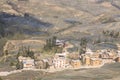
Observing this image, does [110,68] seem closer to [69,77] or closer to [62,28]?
[69,77]

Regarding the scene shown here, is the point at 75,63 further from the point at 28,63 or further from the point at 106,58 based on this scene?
the point at 28,63

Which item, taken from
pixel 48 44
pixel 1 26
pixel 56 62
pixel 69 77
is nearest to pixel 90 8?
pixel 1 26

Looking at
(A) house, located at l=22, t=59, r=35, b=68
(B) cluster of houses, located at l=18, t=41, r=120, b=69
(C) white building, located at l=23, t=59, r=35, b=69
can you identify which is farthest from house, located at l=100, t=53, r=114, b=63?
(C) white building, located at l=23, t=59, r=35, b=69

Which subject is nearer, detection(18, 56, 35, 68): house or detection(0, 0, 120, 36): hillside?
detection(18, 56, 35, 68): house

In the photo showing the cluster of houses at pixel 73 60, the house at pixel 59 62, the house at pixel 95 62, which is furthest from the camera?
the house at pixel 95 62

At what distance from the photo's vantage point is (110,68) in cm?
7544

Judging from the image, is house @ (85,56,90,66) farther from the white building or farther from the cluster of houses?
the white building

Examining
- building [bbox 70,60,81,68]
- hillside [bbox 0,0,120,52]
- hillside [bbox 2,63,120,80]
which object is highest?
hillside [bbox 0,0,120,52]

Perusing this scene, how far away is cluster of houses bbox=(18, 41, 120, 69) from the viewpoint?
80000 millimetres

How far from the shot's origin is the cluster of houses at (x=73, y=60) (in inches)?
3150

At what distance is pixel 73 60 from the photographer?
81625mm

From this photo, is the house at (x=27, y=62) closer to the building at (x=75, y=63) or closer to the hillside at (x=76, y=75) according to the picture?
the hillside at (x=76, y=75)

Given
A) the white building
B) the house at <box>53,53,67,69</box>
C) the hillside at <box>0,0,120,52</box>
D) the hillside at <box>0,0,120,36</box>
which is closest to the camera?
the white building

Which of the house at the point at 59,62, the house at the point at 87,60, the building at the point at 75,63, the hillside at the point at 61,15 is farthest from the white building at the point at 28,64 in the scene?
the hillside at the point at 61,15
